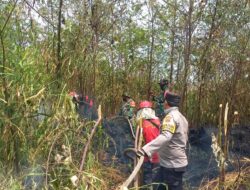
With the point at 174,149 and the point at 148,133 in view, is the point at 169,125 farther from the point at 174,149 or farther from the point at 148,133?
the point at 148,133

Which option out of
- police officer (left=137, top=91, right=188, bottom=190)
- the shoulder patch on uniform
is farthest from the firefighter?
the shoulder patch on uniform

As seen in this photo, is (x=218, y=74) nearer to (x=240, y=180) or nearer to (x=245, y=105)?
(x=245, y=105)

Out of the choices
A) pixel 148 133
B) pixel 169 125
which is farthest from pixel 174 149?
pixel 148 133

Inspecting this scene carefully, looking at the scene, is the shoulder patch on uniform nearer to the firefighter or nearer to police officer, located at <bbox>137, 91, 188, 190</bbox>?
police officer, located at <bbox>137, 91, 188, 190</bbox>

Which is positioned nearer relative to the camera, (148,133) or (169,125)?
(169,125)

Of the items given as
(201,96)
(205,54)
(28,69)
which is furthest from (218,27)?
(28,69)

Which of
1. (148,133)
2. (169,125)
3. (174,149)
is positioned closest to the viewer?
(169,125)

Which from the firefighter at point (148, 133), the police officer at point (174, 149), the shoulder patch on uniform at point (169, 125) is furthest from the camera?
the firefighter at point (148, 133)

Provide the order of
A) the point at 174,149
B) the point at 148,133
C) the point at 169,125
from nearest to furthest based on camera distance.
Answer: the point at 169,125 → the point at 174,149 → the point at 148,133

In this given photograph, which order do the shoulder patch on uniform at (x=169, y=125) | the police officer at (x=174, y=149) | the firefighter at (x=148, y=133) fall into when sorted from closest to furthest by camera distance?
the shoulder patch on uniform at (x=169, y=125) < the police officer at (x=174, y=149) < the firefighter at (x=148, y=133)

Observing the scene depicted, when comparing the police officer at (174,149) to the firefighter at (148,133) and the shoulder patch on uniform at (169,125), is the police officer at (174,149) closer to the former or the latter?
the shoulder patch on uniform at (169,125)

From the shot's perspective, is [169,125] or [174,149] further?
[174,149]

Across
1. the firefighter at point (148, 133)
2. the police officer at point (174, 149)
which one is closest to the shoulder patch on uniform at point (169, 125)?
the police officer at point (174, 149)

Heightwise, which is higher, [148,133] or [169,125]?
[169,125]
